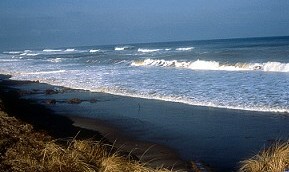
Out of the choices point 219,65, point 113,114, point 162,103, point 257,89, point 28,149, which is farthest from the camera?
point 219,65

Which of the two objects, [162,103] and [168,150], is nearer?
[168,150]

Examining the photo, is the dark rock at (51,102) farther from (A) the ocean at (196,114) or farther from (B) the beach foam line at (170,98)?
(B) the beach foam line at (170,98)

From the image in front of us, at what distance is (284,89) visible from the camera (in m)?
14.3

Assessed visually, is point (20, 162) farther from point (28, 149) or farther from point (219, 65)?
point (219, 65)

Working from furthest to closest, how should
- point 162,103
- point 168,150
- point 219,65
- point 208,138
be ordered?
1. point 219,65
2. point 162,103
3. point 208,138
4. point 168,150

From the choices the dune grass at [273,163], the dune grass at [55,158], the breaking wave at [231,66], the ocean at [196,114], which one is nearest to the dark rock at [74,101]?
the ocean at [196,114]

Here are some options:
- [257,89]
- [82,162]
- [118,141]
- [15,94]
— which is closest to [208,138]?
[118,141]

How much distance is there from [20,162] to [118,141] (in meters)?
3.55

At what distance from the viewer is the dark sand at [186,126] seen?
25.2 ft

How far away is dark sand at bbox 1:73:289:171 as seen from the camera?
7676 millimetres

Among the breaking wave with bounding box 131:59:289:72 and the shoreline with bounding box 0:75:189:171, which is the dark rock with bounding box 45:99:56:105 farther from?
the breaking wave with bounding box 131:59:289:72

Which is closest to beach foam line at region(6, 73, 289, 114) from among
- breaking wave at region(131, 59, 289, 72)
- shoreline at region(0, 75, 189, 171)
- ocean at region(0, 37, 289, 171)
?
ocean at region(0, 37, 289, 171)

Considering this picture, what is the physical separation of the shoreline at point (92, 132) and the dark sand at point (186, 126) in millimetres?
31

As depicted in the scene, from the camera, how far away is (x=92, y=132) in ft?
32.3
